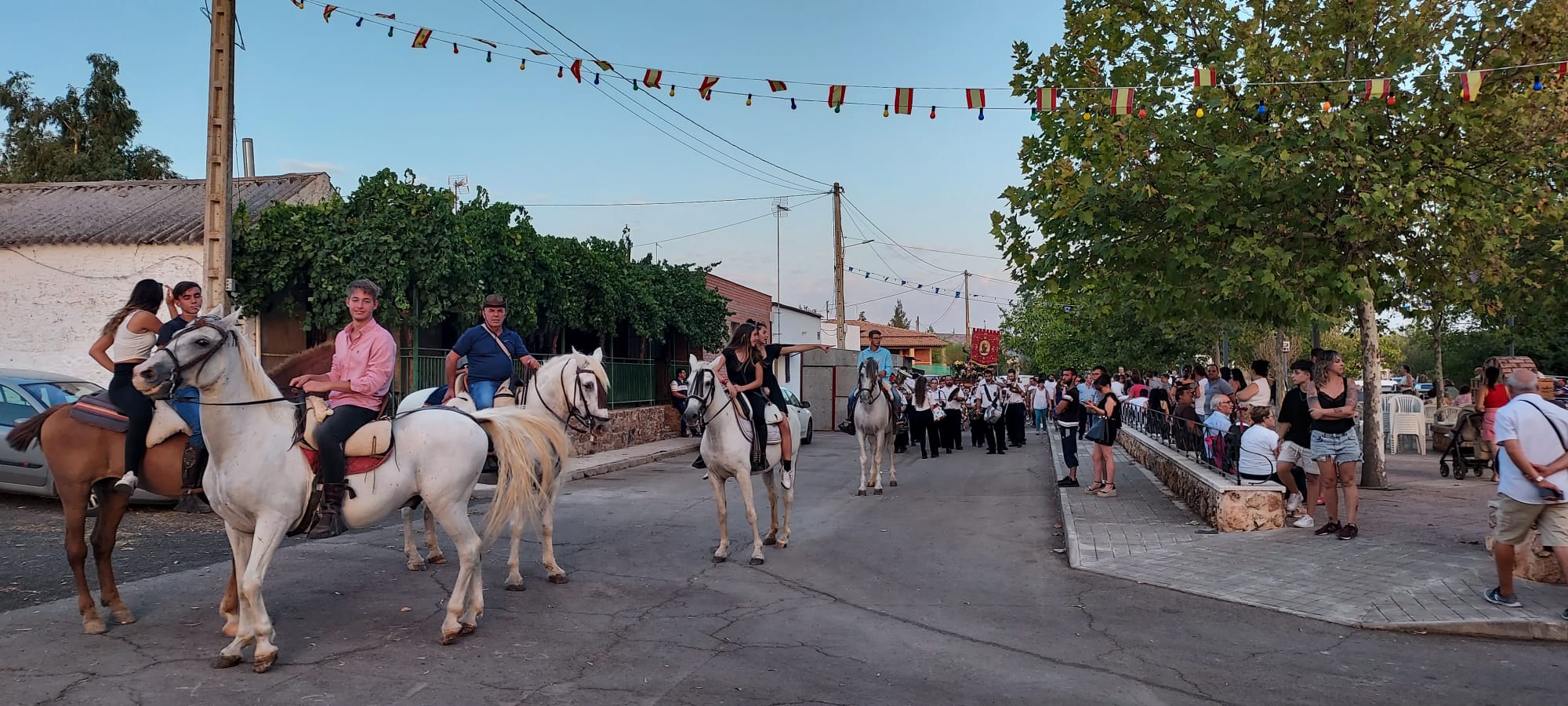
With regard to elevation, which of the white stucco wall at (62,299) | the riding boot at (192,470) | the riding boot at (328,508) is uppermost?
the white stucco wall at (62,299)

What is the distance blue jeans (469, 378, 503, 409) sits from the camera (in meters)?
8.52

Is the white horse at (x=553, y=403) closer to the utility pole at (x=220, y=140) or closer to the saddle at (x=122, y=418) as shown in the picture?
the saddle at (x=122, y=418)

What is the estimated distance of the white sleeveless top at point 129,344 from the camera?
5922 millimetres

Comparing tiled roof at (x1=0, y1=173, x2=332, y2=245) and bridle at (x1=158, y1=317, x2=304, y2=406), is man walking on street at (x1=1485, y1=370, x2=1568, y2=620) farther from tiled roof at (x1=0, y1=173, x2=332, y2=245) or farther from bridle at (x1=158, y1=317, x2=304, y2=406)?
tiled roof at (x1=0, y1=173, x2=332, y2=245)

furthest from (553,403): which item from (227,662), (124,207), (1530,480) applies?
(124,207)

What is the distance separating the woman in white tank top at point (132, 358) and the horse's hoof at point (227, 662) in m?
1.46

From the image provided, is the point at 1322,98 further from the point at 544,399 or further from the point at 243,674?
the point at 243,674

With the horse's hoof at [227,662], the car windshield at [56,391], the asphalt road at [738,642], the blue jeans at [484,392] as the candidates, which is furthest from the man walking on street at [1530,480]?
the car windshield at [56,391]

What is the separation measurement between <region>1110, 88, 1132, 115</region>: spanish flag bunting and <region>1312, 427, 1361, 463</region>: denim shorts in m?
4.56

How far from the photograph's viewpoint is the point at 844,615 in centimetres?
689

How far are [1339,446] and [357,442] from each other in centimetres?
874

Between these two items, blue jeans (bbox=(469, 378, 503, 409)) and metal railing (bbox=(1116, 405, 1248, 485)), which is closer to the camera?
blue jeans (bbox=(469, 378, 503, 409))

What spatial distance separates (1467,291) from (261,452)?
1401 cm

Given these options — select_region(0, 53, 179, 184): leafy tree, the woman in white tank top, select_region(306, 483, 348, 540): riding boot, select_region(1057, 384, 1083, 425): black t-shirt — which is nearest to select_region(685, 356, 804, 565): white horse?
select_region(306, 483, 348, 540): riding boot
